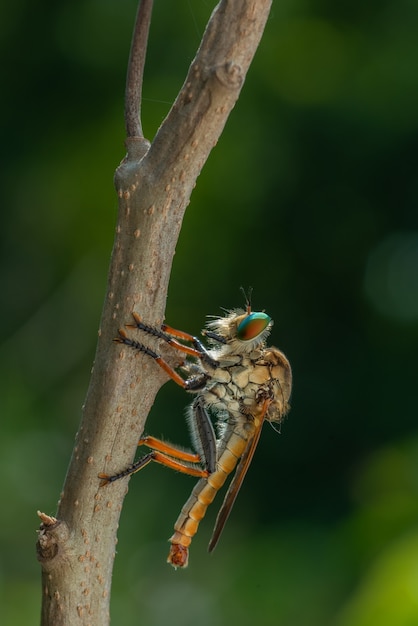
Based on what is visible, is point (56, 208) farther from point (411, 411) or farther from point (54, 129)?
point (411, 411)

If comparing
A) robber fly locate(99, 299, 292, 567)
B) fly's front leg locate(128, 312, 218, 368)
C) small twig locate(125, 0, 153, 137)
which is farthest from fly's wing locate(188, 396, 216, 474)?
small twig locate(125, 0, 153, 137)

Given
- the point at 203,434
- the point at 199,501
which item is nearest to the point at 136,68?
the point at 203,434

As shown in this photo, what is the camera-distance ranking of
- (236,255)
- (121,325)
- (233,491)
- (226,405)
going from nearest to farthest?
(121,325) → (233,491) → (226,405) → (236,255)

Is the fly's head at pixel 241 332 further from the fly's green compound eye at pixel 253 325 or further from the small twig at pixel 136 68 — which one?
the small twig at pixel 136 68

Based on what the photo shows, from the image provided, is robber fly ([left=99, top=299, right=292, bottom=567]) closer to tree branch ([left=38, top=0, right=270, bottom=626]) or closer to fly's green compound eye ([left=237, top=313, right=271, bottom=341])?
fly's green compound eye ([left=237, top=313, right=271, bottom=341])

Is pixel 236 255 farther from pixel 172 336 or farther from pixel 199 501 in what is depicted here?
pixel 172 336

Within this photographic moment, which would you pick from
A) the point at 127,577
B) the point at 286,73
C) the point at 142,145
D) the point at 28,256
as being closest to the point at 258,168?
the point at 286,73
